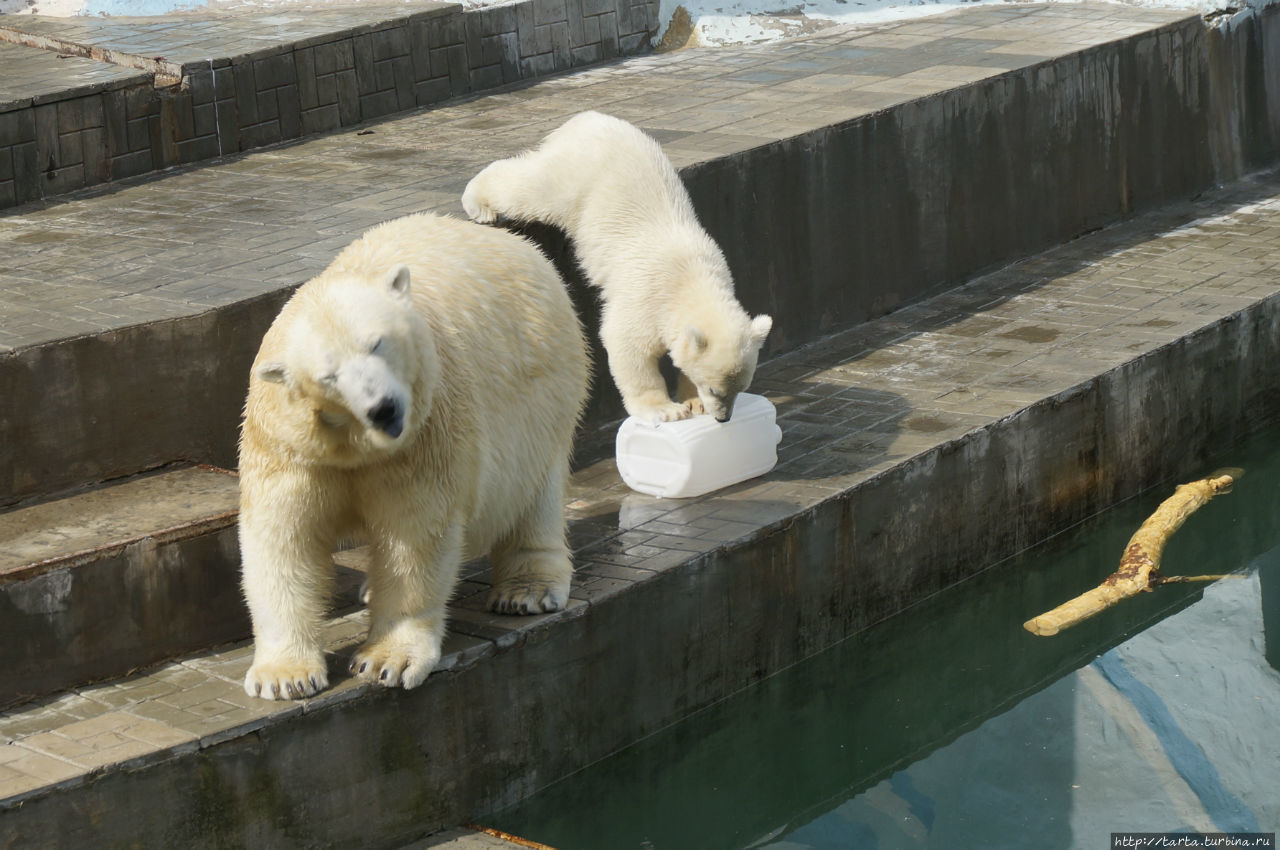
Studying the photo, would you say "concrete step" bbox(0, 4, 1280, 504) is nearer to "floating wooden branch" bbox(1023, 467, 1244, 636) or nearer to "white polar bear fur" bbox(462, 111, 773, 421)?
"white polar bear fur" bbox(462, 111, 773, 421)

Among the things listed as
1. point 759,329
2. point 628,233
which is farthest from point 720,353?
point 628,233

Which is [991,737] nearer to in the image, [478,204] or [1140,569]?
[1140,569]

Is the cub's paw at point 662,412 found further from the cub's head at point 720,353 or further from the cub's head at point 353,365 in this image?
the cub's head at point 353,365

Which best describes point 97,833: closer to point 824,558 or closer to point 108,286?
point 108,286

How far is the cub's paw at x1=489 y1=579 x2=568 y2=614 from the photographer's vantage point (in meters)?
4.77

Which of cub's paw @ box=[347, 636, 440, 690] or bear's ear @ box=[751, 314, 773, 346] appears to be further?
bear's ear @ box=[751, 314, 773, 346]

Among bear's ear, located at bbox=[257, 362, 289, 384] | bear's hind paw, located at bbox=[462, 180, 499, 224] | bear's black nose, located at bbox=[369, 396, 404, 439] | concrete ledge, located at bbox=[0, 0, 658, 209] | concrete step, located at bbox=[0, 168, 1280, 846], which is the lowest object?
concrete step, located at bbox=[0, 168, 1280, 846]

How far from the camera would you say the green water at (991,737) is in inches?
201

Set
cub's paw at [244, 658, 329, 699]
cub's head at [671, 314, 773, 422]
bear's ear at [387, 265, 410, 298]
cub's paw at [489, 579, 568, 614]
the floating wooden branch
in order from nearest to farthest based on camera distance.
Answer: bear's ear at [387, 265, 410, 298]
cub's paw at [244, 658, 329, 699]
cub's paw at [489, 579, 568, 614]
cub's head at [671, 314, 773, 422]
the floating wooden branch

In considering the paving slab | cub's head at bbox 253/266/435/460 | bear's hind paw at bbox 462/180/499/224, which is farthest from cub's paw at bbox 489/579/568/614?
bear's hind paw at bbox 462/180/499/224

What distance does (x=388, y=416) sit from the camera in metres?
3.76

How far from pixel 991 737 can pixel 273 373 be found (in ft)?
10.1

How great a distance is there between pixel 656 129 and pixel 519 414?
130 inches

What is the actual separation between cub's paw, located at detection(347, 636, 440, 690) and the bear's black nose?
71 cm
